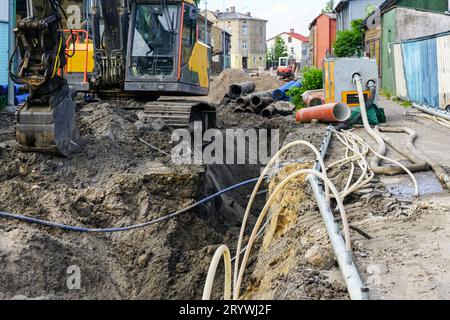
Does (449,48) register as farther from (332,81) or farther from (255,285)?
(255,285)

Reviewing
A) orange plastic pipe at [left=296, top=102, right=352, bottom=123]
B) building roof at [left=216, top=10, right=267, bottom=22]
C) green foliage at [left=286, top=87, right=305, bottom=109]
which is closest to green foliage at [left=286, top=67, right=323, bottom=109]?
green foliage at [left=286, top=87, right=305, bottom=109]

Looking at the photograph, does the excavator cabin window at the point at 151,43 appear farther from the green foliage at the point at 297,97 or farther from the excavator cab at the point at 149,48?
the green foliage at the point at 297,97

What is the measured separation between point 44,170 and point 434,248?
227 inches

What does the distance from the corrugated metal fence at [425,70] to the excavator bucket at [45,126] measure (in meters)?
9.39

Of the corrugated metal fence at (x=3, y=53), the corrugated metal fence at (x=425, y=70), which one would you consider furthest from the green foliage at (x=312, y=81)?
the corrugated metal fence at (x=3, y=53)

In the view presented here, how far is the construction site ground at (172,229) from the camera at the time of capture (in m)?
5.21

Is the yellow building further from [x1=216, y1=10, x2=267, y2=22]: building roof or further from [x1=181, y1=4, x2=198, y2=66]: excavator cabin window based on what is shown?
[x1=181, y1=4, x2=198, y2=66]: excavator cabin window

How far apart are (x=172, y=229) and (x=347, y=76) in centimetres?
704

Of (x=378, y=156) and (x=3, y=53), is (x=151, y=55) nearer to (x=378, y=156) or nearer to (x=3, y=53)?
(x=378, y=156)

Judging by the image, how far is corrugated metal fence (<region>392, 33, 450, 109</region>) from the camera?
52.5ft

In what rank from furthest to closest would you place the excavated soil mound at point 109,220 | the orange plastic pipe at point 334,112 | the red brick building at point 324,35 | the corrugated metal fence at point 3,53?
1. the red brick building at point 324,35
2. the corrugated metal fence at point 3,53
3. the orange plastic pipe at point 334,112
4. the excavated soil mound at point 109,220

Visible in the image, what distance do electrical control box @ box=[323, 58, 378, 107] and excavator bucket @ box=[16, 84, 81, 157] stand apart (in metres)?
6.61

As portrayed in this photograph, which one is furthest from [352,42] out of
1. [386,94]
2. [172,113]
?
[172,113]

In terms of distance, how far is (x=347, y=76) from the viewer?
14.5 m
